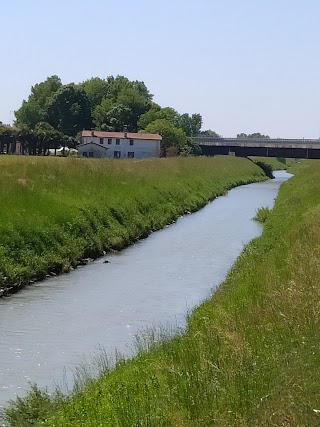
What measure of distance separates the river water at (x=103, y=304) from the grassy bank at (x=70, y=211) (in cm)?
89

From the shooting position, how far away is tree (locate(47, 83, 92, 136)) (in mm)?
139000

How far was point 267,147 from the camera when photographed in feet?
420

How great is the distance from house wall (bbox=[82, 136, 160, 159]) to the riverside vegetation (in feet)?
333

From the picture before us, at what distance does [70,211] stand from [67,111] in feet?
362

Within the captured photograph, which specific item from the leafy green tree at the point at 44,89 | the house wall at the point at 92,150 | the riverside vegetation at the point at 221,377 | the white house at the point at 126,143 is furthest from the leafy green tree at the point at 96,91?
the riverside vegetation at the point at 221,377

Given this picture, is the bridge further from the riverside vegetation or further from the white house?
the riverside vegetation

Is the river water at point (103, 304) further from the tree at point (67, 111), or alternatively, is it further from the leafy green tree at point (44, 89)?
the leafy green tree at point (44, 89)

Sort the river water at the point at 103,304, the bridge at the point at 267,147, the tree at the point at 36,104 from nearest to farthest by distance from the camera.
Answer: the river water at the point at 103,304 < the bridge at the point at 267,147 < the tree at the point at 36,104

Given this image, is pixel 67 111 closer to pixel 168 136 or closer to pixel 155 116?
pixel 155 116

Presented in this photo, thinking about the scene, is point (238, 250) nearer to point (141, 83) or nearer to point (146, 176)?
point (146, 176)

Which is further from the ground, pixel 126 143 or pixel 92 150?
pixel 126 143

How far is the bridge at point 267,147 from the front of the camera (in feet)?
415

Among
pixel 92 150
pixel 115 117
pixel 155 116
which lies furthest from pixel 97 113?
pixel 92 150

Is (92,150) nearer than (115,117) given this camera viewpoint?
Yes
